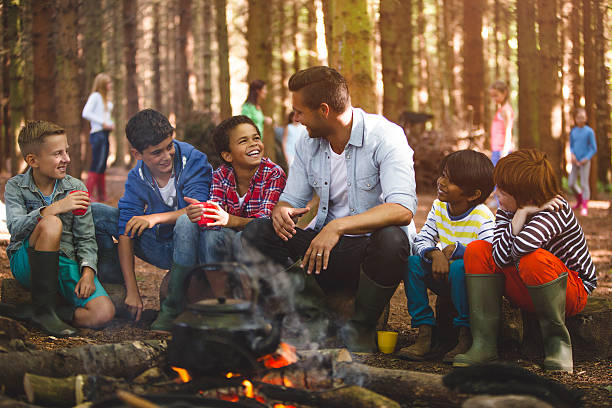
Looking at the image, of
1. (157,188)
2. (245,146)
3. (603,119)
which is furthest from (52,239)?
(603,119)

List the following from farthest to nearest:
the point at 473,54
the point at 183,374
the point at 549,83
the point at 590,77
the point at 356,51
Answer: the point at 590,77 < the point at 473,54 < the point at 549,83 < the point at 356,51 < the point at 183,374

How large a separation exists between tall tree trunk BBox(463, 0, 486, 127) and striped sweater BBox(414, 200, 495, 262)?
12.5m

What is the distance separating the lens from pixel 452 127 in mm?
16641

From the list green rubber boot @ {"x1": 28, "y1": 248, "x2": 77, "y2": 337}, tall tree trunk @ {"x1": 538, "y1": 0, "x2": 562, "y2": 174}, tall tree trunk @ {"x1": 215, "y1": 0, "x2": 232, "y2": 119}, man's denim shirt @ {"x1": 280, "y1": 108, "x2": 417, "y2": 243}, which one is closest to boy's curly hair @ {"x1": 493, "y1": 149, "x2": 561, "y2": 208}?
man's denim shirt @ {"x1": 280, "y1": 108, "x2": 417, "y2": 243}

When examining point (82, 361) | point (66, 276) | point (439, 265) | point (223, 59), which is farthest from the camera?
point (223, 59)

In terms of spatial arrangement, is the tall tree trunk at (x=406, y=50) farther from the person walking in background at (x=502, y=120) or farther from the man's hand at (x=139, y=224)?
the man's hand at (x=139, y=224)

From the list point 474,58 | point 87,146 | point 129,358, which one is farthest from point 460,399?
point 87,146

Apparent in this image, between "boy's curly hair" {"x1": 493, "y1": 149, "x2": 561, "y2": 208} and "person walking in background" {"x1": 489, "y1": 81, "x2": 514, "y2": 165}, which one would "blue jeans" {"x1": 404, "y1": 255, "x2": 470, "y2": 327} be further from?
"person walking in background" {"x1": 489, "y1": 81, "x2": 514, "y2": 165}

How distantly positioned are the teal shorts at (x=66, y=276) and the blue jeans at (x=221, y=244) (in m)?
0.79

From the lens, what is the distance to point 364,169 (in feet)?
13.6

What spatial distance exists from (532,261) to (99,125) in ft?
29.1

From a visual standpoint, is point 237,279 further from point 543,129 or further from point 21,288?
point 543,129

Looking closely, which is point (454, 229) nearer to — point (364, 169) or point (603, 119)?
point (364, 169)

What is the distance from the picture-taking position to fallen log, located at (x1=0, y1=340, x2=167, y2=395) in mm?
2893
